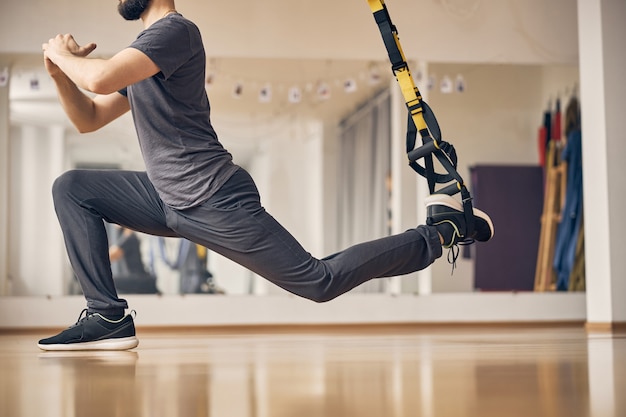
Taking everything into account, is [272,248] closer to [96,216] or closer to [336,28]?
[96,216]

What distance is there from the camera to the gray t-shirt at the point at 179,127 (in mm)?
2205

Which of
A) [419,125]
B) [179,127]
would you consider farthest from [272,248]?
[419,125]

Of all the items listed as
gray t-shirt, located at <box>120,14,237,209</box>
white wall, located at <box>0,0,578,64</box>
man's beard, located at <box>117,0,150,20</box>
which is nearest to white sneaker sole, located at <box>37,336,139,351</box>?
gray t-shirt, located at <box>120,14,237,209</box>

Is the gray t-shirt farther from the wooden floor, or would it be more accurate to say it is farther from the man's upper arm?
the wooden floor

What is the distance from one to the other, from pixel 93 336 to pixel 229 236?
0.60 meters

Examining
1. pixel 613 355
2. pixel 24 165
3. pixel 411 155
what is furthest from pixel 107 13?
pixel 613 355

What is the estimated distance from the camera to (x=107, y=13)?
5281 millimetres

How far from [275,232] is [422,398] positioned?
35.6 inches

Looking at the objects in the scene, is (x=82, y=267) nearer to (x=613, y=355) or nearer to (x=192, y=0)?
(x=613, y=355)

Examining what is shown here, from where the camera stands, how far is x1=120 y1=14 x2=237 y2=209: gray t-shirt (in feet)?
7.23

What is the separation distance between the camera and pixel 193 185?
87.0 inches

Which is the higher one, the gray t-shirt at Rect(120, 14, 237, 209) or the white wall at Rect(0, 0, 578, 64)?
the white wall at Rect(0, 0, 578, 64)

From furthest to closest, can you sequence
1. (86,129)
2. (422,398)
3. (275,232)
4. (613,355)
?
(86,129)
(613,355)
(275,232)
(422,398)

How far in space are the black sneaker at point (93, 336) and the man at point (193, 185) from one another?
0.33m
